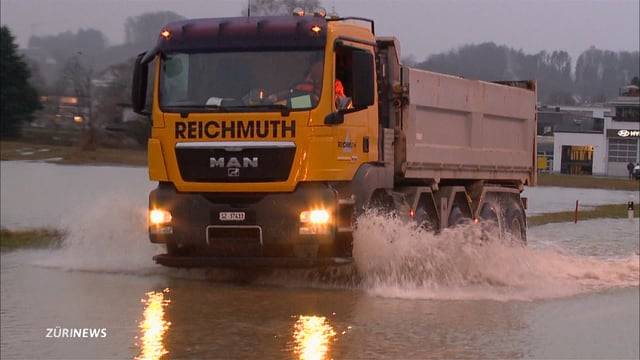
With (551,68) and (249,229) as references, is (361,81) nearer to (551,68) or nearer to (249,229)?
(249,229)

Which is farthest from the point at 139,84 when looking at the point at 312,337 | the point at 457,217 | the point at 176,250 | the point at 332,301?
the point at 457,217

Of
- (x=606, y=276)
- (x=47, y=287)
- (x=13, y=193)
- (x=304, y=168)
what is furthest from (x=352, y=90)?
(x=13, y=193)

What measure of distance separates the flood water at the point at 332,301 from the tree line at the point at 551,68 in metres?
3.11

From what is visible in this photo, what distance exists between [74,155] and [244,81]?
38093 millimetres

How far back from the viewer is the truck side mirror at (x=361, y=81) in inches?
447

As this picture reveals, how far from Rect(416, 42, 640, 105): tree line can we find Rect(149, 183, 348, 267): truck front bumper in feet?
12.1

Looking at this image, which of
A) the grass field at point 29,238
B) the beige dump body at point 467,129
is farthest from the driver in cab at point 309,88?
the grass field at point 29,238

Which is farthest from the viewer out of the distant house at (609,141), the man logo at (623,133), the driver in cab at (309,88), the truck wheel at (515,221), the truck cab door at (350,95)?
the man logo at (623,133)

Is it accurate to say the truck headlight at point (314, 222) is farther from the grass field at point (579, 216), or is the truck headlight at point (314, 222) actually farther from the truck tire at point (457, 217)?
the grass field at point (579, 216)

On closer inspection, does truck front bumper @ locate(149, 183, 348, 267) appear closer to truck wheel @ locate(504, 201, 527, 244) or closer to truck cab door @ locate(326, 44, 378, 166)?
truck cab door @ locate(326, 44, 378, 166)

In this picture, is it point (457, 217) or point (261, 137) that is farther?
point (457, 217)

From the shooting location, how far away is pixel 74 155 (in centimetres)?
4791

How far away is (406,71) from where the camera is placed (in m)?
13.0

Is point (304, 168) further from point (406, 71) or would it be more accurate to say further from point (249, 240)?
point (406, 71)
